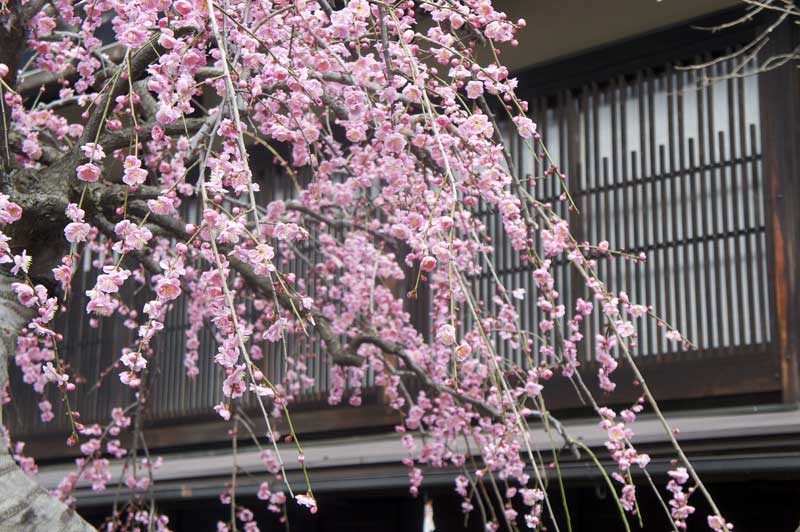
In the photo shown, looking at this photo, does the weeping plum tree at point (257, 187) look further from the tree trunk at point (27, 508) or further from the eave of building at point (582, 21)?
the eave of building at point (582, 21)

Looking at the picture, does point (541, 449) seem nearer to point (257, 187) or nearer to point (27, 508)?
point (257, 187)

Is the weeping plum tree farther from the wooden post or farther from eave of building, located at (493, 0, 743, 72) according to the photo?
eave of building, located at (493, 0, 743, 72)

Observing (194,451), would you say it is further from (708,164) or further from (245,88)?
(245,88)

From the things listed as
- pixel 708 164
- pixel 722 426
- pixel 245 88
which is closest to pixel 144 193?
pixel 245 88

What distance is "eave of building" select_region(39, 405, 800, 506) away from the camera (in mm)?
5551

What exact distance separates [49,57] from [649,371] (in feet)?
12.4

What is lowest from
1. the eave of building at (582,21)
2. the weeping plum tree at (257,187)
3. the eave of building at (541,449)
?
the eave of building at (541,449)

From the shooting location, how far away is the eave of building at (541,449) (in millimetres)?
5551

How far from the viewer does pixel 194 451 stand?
9250 mm

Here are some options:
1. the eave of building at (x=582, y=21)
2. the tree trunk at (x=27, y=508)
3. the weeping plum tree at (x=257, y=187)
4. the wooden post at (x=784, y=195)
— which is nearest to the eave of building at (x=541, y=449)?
the weeping plum tree at (x=257, y=187)

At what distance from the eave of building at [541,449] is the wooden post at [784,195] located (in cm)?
37

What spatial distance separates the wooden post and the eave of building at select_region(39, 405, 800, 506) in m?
0.37

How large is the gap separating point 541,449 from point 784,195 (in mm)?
1965

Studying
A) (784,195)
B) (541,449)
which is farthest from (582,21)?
(541,449)
